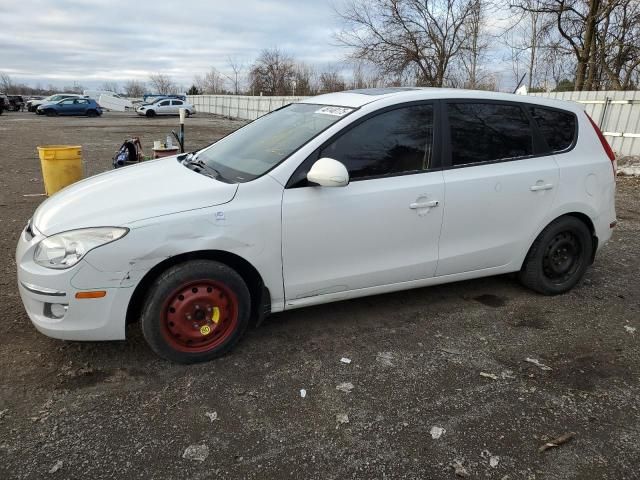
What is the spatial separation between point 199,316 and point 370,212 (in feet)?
4.37

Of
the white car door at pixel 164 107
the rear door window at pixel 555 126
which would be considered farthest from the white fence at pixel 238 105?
the rear door window at pixel 555 126

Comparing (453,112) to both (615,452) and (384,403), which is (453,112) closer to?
(384,403)

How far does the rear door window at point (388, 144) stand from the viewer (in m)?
3.34

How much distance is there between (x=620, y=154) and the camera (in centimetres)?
1262

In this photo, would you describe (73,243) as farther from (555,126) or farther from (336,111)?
(555,126)

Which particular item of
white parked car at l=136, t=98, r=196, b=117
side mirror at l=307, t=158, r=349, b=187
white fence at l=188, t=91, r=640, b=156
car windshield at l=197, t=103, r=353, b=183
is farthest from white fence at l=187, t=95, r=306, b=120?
side mirror at l=307, t=158, r=349, b=187

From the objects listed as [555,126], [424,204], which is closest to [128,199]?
[424,204]

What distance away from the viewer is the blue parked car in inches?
1441

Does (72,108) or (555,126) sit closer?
(555,126)

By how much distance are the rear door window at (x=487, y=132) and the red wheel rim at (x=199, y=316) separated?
1.98 meters

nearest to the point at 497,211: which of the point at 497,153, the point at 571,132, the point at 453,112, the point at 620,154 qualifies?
the point at 497,153

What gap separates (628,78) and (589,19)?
269cm

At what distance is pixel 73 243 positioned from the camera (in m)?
2.79

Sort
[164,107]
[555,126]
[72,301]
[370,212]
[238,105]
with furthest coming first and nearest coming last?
[164,107]
[238,105]
[555,126]
[370,212]
[72,301]
